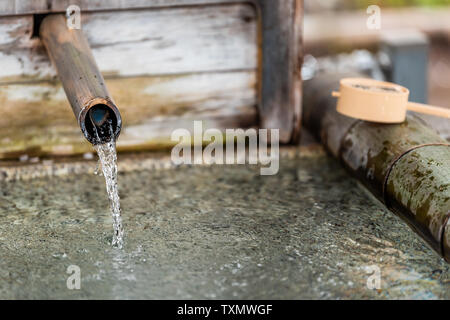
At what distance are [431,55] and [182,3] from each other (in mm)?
7431

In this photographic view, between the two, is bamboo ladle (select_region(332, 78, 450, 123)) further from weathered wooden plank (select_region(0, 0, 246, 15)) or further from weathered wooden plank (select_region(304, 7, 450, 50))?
weathered wooden plank (select_region(304, 7, 450, 50))

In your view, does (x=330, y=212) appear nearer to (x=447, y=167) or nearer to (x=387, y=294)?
(x=447, y=167)

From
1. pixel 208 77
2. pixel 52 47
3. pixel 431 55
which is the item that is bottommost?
pixel 431 55

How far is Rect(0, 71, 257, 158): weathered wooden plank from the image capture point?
3.65 metres

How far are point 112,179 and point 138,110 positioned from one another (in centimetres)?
94

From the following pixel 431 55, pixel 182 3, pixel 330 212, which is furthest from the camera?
pixel 431 55

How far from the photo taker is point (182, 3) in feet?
11.9

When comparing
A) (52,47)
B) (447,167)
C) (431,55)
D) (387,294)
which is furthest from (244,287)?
(431,55)

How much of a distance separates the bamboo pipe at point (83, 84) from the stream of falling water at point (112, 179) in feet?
0.32

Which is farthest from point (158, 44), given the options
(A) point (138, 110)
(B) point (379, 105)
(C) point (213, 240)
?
(C) point (213, 240)

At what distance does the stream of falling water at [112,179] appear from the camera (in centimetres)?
273

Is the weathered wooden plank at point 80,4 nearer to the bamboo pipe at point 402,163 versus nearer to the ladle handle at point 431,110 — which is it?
the bamboo pipe at point 402,163

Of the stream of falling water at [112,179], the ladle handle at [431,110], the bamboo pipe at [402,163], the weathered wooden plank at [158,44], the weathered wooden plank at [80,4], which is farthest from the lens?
the weathered wooden plank at [158,44]

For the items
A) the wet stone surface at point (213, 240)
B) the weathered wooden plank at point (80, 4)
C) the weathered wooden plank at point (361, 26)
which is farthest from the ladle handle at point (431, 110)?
the weathered wooden plank at point (361, 26)
